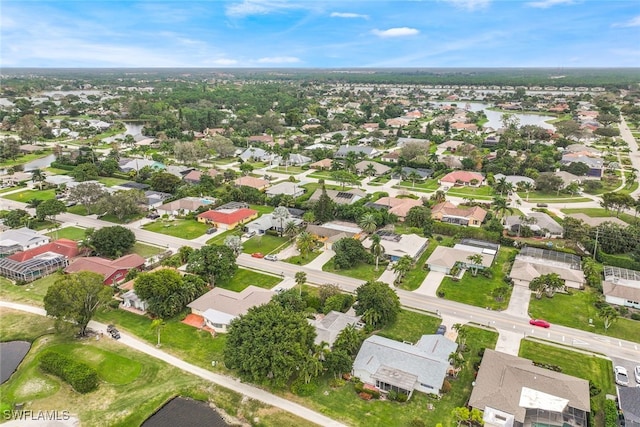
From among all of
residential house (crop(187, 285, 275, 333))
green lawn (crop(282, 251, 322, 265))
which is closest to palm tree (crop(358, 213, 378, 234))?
green lawn (crop(282, 251, 322, 265))

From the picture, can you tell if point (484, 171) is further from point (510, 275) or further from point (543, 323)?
point (543, 323)

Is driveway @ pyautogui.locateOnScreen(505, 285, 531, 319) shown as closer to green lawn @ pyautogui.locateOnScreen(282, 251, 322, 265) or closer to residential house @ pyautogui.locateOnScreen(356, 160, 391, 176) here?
green lawn @ pyautogui.locateOnScreen(282, 251, 322, 265)

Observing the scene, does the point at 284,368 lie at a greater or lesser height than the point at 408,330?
greater

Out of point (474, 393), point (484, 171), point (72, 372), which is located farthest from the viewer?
point (484, 171)

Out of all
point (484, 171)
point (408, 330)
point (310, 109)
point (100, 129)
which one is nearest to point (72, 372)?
point (408, 330)

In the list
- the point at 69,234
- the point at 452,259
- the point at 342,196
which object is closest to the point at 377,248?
the point at 452,259

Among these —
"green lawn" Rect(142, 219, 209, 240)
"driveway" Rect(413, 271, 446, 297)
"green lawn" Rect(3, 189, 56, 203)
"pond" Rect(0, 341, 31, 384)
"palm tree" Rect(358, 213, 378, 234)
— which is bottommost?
"pond" Rect(0, 341, 31, 384)
